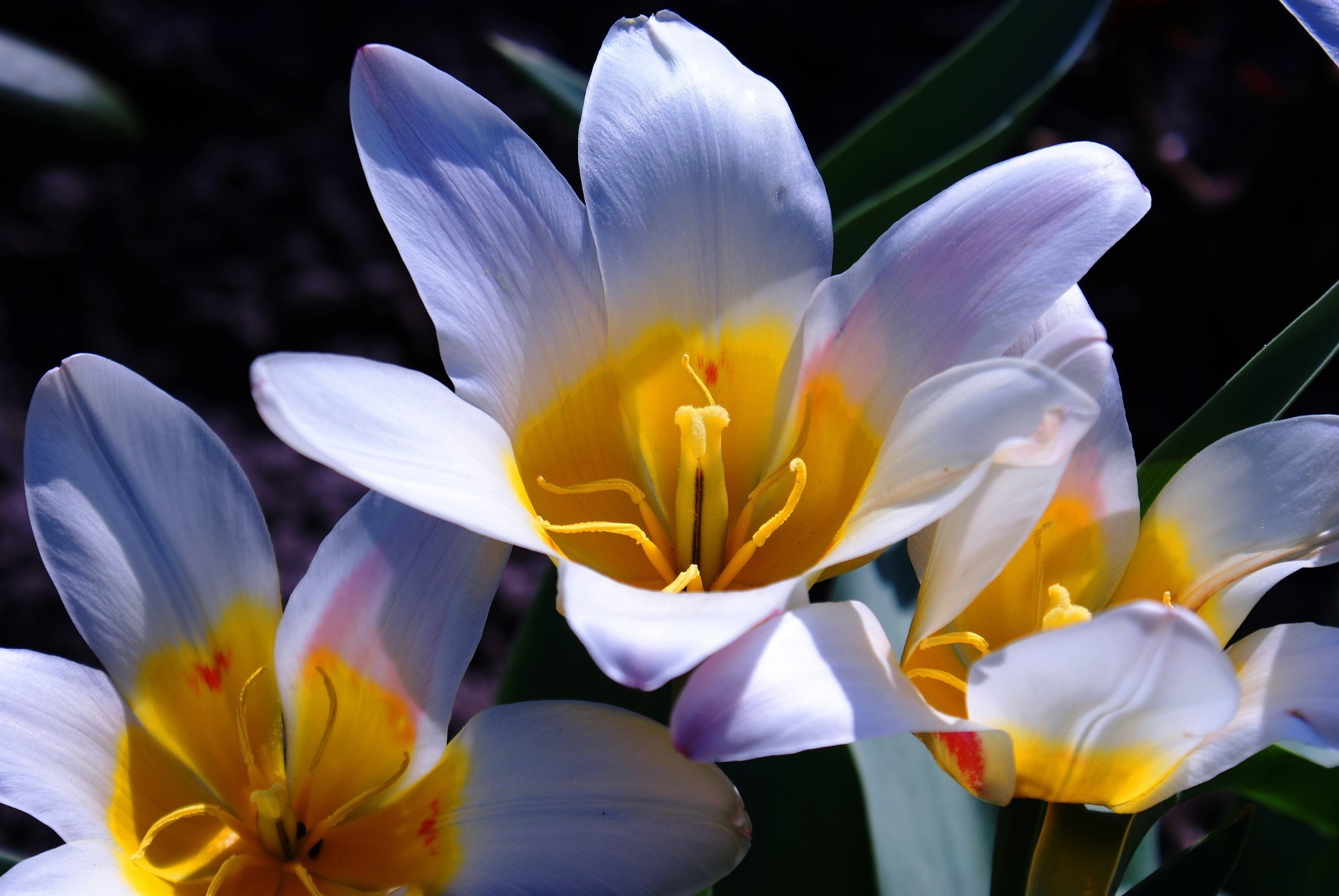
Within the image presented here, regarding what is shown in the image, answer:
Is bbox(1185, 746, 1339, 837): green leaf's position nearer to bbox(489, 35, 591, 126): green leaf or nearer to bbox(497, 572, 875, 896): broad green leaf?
bbox(497, 572, 875, 896): broad green leaf

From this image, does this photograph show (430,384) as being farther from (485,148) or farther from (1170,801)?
(1170,801)

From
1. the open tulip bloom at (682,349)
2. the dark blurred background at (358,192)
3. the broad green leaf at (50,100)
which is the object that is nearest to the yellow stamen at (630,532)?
the open tulip bloom at (682,349)

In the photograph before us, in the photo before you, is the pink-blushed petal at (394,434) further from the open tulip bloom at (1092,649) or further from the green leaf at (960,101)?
the green leaf at (960,101)

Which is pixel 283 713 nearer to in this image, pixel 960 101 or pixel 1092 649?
pixel 1092 649

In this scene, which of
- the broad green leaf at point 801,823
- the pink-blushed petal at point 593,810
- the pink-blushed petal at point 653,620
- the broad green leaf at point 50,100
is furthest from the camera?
the broad green leaf at point 50,100

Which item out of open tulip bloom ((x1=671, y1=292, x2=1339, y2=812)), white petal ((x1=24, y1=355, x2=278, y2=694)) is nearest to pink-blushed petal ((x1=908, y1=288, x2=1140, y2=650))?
open tulip bloom ((x1=671, y1=292, x2=1339, y2=812))

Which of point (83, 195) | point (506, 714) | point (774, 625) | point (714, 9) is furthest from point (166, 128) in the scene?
point (774, 625)

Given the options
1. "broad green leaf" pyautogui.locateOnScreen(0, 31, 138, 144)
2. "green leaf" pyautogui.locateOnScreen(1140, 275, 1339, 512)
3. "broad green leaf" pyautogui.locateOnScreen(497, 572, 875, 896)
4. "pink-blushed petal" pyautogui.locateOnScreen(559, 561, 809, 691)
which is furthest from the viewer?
"broad green leaf" pyautogui.locateOnScreen(0, 31, 138, 144)
